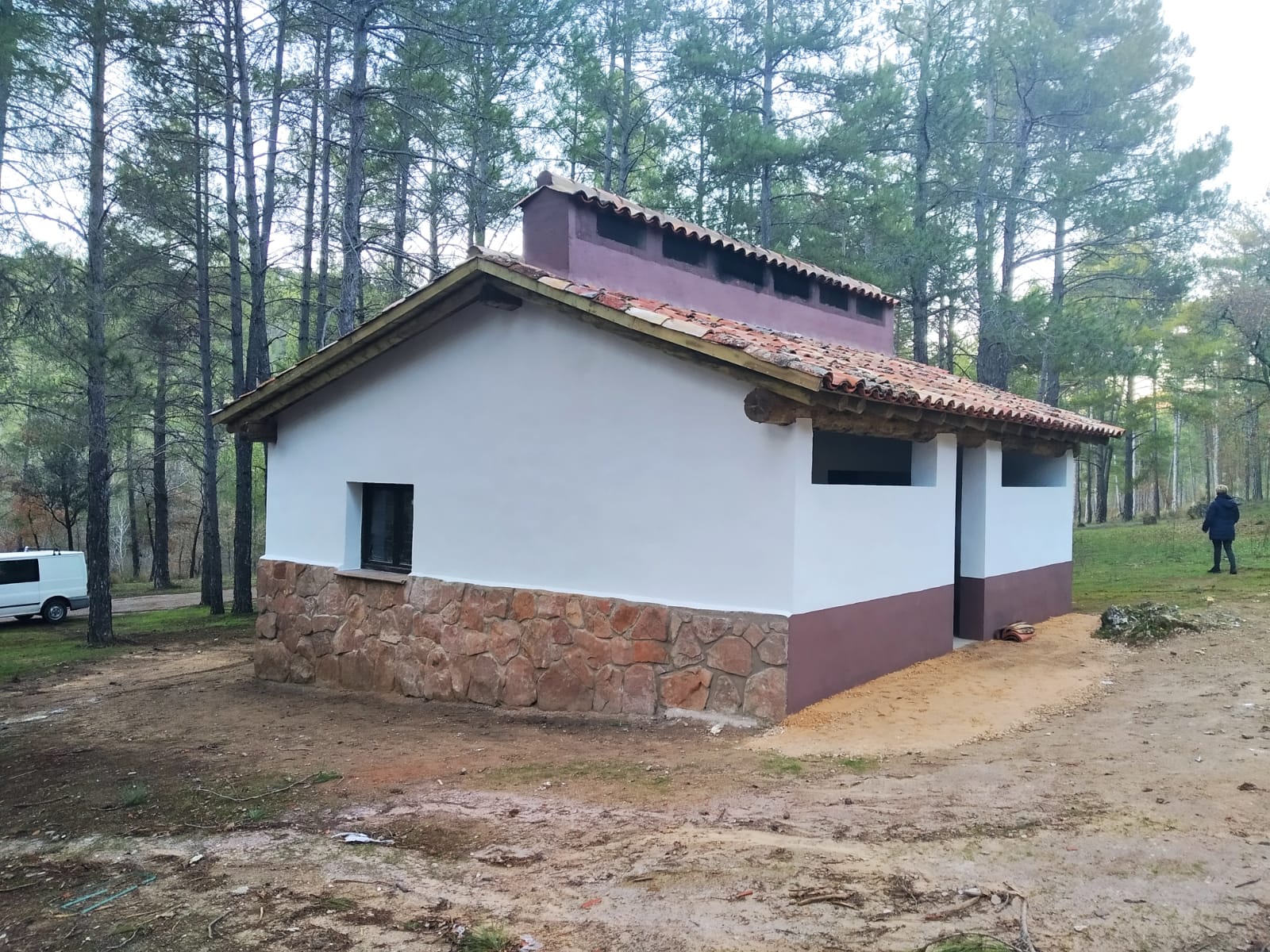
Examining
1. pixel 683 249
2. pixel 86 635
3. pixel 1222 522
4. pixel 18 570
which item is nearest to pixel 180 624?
pixel 86 635

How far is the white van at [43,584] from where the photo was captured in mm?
19625

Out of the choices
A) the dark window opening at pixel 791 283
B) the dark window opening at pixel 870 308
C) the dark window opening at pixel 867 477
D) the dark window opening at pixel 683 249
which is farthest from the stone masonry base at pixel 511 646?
the dark window opening at pixel 870 308

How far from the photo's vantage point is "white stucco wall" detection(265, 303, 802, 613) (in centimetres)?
667

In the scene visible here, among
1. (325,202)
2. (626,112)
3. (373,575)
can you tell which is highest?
(626,112)

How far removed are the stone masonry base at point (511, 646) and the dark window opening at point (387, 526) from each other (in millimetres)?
405

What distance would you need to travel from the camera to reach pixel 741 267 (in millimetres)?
11141

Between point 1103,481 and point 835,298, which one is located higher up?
point 835,298

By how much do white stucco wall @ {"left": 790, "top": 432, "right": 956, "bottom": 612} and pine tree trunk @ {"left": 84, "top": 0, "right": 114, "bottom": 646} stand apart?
Result: 43.8 ft

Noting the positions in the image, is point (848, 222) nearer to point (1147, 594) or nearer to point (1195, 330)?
point (1147, 594)

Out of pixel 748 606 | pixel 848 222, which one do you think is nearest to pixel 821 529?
pixel 748 606

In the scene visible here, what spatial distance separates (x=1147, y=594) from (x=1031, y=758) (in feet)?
29.1

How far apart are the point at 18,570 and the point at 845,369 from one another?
21154 mm

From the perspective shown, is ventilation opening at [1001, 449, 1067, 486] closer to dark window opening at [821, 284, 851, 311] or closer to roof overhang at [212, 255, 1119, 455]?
roof overhang at [212, 255, 1119, 455]

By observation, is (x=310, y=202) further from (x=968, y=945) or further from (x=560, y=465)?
(x=968, y=945)
